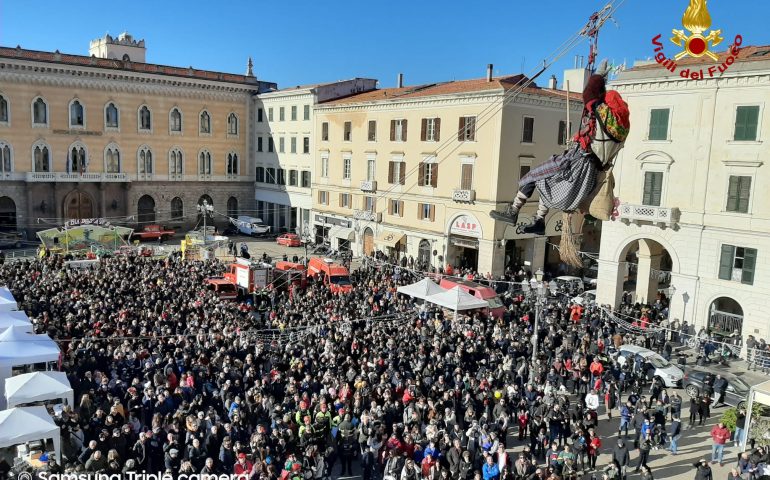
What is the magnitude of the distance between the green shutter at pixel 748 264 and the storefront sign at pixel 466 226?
A: 13.1 m

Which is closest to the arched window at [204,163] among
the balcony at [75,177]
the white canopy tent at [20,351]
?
the balcony at [75,177]

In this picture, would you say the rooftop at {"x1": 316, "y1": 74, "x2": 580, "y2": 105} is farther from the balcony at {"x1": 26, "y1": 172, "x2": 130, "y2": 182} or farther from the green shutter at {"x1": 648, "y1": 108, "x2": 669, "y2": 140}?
the balcony at {"x1": 26, "y1": 172, "x2": 130, "y2": 182}

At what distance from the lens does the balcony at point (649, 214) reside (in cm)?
2553

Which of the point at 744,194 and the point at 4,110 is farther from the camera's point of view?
the point at 4,110

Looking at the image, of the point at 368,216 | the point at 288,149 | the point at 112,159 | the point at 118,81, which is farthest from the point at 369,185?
the point at 118,81

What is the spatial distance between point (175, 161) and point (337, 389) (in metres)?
39.6

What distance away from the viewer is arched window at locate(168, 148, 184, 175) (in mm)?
49875

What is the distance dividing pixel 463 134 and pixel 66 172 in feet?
Answer: 96.1

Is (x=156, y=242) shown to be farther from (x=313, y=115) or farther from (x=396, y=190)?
(x=396, y=190)

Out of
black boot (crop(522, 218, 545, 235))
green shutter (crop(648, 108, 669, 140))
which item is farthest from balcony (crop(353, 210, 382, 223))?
black boot (crop(522, 218, 545, 235))

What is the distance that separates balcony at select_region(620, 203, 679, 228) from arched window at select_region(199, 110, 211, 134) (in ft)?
117

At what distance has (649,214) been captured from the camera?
2625cm

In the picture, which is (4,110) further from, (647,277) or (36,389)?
(647,277)

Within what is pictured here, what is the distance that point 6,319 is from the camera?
1814 cm
